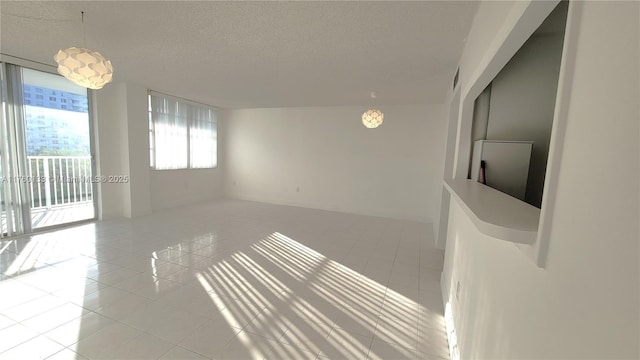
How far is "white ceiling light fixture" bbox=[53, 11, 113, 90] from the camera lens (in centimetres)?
203

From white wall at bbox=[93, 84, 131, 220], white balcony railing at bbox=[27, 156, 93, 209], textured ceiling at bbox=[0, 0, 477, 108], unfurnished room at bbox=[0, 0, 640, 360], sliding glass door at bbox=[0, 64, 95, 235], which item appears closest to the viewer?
unfurnished room at bbox=[0, 0, 640, 360]

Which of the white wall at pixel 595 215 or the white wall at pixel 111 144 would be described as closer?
the white wall at pixel 595 215

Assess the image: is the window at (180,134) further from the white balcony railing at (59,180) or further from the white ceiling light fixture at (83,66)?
the white ceiling light fixture at (83,66)

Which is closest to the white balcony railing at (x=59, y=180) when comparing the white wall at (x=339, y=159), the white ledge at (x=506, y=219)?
the white wall at (x=339, y=159)

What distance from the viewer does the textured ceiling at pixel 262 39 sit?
2168 millimetres

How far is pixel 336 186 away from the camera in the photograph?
6434 mm

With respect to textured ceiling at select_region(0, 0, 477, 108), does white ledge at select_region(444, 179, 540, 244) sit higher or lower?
lower

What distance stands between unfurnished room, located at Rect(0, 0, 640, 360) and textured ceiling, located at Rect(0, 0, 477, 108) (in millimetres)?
29

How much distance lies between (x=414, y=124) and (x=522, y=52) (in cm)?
360

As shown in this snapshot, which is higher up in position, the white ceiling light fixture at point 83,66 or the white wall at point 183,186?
the white ceiling light fixture at point 83,66

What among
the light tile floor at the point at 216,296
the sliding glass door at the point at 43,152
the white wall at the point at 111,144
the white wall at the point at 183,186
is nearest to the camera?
the light tile floor at the point at 216,296

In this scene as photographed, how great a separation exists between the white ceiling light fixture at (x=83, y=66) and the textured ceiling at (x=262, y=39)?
0.45 m

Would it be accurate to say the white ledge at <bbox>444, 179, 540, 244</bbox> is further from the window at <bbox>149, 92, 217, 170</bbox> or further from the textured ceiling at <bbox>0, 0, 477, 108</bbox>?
the window at <bbox>149, 92, 217, 170</bbox>

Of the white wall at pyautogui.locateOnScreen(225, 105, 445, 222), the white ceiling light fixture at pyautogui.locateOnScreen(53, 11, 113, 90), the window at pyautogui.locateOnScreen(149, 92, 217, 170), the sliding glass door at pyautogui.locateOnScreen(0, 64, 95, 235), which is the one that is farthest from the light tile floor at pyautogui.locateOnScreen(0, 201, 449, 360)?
the window at pyautogui.locateOnScreen(149, 92, 217, 170)
